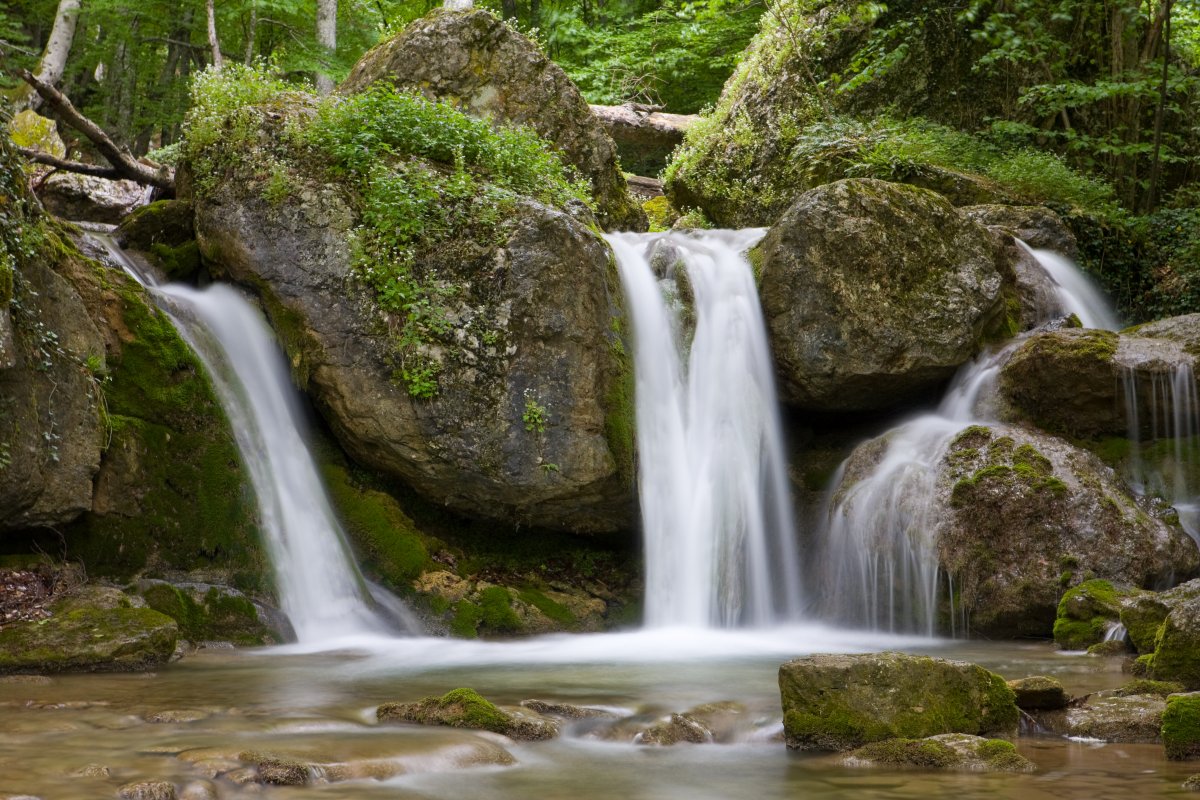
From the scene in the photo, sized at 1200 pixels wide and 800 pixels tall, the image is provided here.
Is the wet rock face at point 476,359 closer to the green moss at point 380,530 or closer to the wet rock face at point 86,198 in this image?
the green moss at point 380,530

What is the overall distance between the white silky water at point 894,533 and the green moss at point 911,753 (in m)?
4.61

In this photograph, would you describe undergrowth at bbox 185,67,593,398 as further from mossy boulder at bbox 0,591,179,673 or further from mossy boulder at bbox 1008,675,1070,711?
mossy boulder at bbox 1008,675,1070,711

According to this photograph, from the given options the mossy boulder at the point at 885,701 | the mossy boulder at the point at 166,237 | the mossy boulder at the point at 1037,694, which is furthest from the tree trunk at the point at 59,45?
the mossy boulder at the point at 1037,694

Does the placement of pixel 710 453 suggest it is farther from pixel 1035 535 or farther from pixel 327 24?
pixel 327 24

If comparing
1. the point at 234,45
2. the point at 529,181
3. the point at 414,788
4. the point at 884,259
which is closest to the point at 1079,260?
the point at 884,259

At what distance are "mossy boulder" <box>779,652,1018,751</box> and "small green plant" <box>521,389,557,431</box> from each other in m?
4.43

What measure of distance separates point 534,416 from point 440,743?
457cm

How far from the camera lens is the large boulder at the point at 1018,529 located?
8672mm

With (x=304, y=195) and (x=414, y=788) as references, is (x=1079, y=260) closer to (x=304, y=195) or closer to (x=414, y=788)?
(x=304, y=195)

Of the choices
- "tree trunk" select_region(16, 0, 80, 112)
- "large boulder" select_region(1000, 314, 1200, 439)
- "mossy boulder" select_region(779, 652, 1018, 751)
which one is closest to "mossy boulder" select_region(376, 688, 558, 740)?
"mossy boulder" select_region(779, 652, 1018, 751)

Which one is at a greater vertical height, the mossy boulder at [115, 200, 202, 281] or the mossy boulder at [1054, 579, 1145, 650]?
the mossy boulder at [115, 200, 202, 281]

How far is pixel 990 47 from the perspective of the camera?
16641 mm

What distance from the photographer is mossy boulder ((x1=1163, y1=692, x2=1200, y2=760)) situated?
4.45 m

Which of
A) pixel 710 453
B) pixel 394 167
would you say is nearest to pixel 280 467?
pixel 394 167
